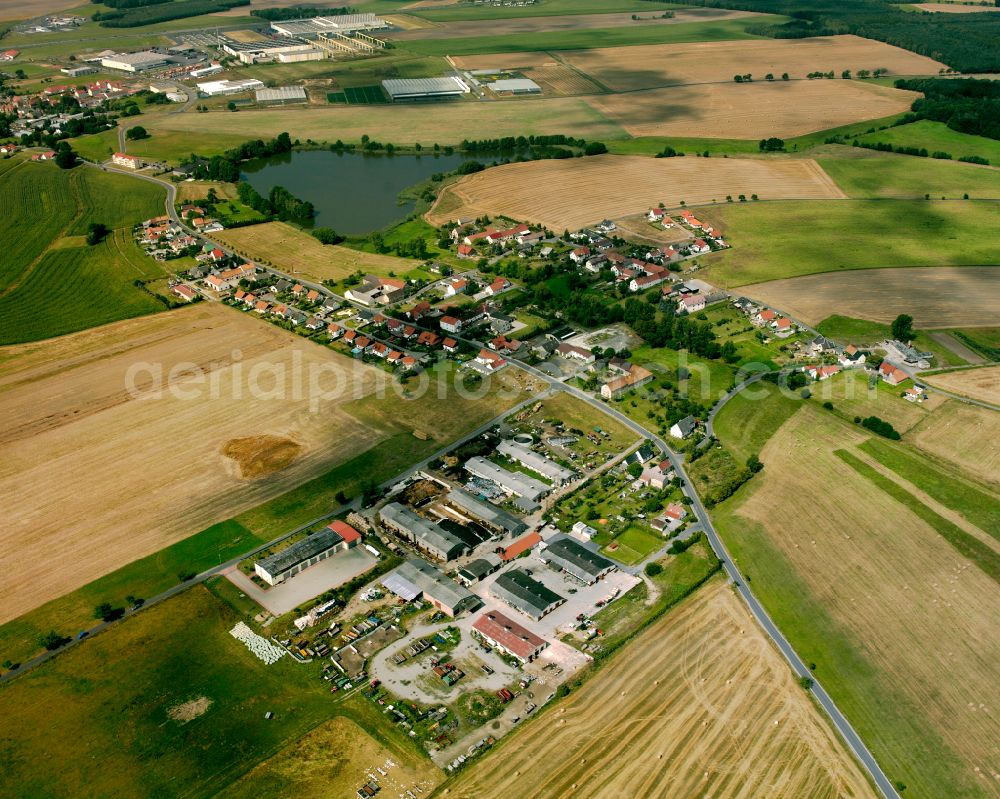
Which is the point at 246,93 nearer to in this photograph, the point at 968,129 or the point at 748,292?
the point at 748,292

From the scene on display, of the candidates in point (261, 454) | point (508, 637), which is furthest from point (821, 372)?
point (261, 454)

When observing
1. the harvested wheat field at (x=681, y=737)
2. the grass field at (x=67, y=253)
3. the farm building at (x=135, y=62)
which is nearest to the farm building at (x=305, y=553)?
the harvested wheat field at (x=681, y=737)

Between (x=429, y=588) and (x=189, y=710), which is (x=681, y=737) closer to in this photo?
(x=429, y=588)

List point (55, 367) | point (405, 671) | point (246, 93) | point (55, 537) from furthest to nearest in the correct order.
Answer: point (246, 93) < point (55, 367) < point (55, 537) < point (405, 671)

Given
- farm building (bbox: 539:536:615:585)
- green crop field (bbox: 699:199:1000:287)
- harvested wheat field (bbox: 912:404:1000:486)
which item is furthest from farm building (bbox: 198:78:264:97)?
harvested wheat field (bbox: 912:404:1000:486)

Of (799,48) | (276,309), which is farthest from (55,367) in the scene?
(799,48)

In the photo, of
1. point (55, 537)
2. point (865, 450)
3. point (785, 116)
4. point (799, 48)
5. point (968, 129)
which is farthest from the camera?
point (799, 48)
